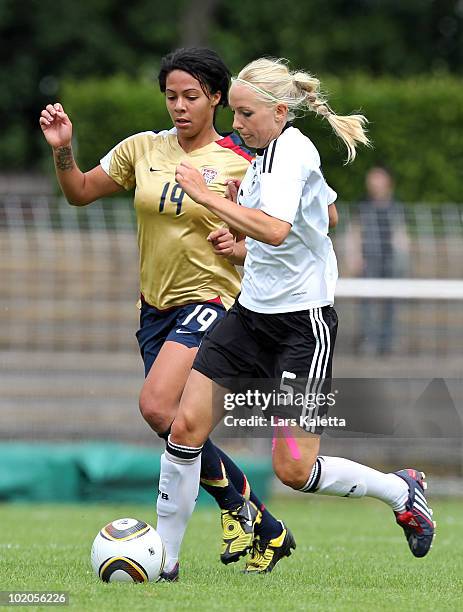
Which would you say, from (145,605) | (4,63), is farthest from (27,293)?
(4,63)

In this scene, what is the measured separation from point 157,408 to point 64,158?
4.57 ft

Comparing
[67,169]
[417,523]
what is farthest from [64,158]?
[417,523]

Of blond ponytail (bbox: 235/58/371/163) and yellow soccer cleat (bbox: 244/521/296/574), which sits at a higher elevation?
blond ponytail (bbox: 235/58/371/163)

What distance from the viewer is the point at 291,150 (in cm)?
568

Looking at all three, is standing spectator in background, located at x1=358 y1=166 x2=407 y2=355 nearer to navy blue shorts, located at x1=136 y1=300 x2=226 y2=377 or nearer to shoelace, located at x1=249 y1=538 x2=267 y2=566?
navy blue shorts, located at x1=136 y1=300 x2=226 y2=377

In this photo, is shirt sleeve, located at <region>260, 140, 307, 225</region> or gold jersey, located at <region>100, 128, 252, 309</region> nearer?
shirt sleeve, located at <region>260, 140, 307, 225</region>

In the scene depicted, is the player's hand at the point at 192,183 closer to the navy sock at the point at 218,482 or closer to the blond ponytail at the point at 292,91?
the blond ponytail at the point at 292,91

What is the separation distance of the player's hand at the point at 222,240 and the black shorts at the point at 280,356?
285 mm

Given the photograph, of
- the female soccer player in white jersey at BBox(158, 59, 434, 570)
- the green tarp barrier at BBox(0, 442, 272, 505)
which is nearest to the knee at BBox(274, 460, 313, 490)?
the female soccer player in white jersey at BBox(158, 59, 434, 570)

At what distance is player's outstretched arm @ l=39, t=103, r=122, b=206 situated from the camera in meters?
6.50

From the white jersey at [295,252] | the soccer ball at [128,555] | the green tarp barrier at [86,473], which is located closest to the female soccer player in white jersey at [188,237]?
the white jersey at [295,252]

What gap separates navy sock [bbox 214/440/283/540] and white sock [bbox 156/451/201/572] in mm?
537

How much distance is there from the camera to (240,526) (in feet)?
21.5

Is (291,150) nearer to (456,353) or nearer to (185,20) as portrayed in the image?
(456,353)
